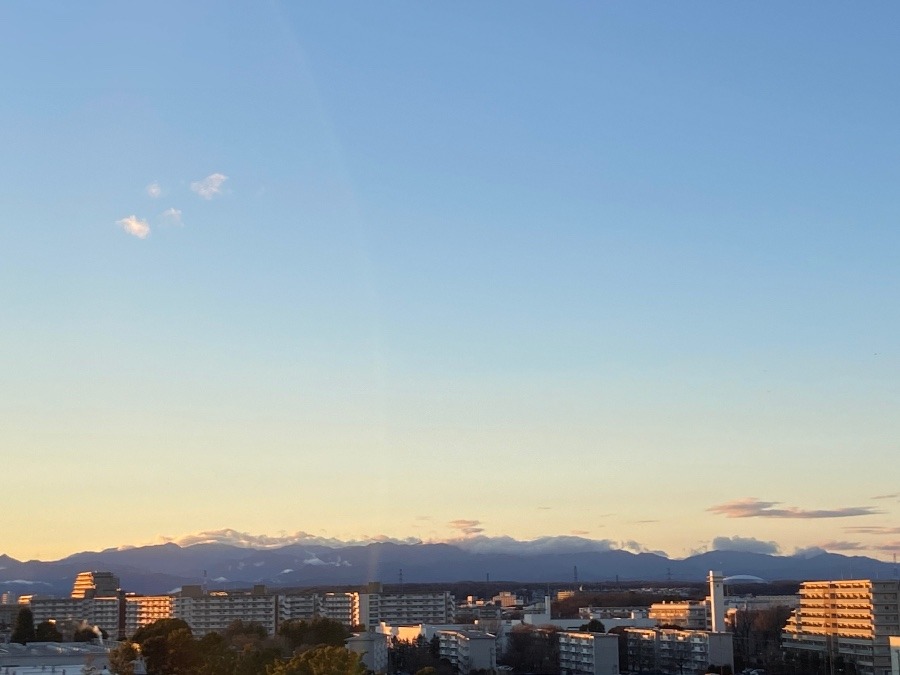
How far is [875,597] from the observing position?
2016 inches

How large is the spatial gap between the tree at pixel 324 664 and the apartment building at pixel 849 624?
30.4 metres

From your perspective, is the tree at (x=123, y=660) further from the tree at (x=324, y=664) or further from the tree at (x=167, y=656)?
the tree at (x=324, y=664)

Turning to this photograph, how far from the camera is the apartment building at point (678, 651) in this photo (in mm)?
53594

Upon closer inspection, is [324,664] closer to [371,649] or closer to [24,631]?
[371,649]

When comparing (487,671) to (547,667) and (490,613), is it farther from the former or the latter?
(490,613)

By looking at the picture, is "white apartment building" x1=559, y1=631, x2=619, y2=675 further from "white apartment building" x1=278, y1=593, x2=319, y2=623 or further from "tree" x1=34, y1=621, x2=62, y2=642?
"white apartment building" x1=278, y1=593, x2=319, y2=623

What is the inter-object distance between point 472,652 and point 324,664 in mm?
30672

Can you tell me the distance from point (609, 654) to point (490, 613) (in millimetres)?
28819

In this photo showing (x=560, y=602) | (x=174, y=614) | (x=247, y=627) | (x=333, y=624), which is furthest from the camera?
(x=560, y=602)

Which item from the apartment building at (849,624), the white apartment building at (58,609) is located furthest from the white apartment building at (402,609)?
the apartment building at (849,624)

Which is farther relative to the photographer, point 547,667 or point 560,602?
point 560,602

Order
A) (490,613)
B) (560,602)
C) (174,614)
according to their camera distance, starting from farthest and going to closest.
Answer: (560,602) < (490,613) < (174,614)

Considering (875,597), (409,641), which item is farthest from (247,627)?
(875,597)

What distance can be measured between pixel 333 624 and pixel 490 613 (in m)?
38.0
